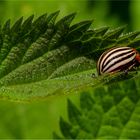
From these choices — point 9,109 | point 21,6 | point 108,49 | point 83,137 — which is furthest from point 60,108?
point 108,49

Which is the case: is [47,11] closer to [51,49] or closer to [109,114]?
[109,114]

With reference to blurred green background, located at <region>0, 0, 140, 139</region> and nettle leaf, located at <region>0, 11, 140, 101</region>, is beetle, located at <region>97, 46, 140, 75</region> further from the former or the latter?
blurred green background, located at <region>0, 0, 140, 139</region>

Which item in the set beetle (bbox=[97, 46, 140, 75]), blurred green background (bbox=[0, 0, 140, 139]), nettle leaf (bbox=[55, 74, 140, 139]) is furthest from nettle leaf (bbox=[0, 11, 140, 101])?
blurred green background (bbox=[0, 0, 140, 139])

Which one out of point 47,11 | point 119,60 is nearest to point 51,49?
point 119,60

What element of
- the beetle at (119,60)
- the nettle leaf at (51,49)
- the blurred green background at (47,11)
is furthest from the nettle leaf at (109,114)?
the blurred green background at (47,11)

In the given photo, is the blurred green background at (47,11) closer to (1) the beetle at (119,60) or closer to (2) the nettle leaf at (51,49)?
(1) the beetle at (119,60)

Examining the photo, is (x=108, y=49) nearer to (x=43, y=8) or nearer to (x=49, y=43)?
(x=49, y=43)
